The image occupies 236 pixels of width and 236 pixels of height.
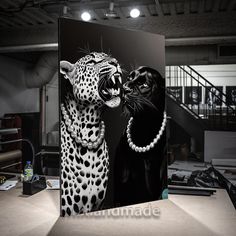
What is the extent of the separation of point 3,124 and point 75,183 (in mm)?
4047

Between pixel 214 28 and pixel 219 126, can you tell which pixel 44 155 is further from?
pixel 214 28

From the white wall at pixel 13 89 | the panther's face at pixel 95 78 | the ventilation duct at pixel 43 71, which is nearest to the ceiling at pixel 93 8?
the ventilation duct at pixel 43 71

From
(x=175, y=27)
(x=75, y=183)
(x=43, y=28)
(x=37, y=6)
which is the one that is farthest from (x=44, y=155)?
(x=75, y=183)

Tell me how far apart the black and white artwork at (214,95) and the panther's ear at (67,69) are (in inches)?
144

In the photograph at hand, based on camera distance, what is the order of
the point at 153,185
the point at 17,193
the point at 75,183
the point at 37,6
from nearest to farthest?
the point at 75,183 < the point at 153,185 < the point at 17,193 < the point at 37,6

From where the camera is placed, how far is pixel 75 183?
1.72m

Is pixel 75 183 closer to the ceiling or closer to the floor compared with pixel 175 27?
closer to the floor

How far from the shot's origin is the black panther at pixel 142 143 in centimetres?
189

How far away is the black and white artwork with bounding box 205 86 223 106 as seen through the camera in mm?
4855

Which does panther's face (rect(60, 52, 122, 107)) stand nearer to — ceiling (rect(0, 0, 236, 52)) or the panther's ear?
the panther's ear

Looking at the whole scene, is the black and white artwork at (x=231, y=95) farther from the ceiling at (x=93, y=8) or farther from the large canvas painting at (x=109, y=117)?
the large canvas painting at (x=109, y=117)

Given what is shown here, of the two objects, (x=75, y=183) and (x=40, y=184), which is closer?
(x=75, y=183)

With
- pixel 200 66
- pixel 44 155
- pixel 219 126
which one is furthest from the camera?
pixel 44 155

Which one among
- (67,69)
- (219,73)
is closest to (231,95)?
(219,73)
